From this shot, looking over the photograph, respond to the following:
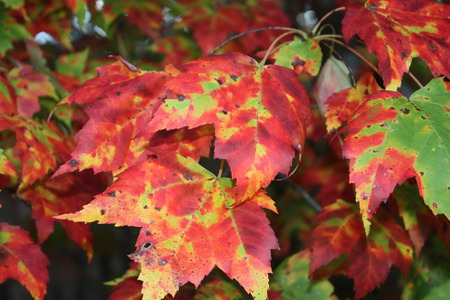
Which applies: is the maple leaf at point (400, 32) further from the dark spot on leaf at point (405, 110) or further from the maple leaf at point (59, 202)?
the maple leaf at point (59, 202)

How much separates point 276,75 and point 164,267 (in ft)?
1.40

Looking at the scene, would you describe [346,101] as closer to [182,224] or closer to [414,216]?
[414,216]

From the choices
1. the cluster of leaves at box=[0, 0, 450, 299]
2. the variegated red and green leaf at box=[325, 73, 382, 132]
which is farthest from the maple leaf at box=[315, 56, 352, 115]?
the variegated red and green leaf at box=[325, 73, 382, 132]

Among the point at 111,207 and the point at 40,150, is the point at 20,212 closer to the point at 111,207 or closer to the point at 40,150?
the point at 40,150

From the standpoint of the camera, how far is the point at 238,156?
2.70 feet

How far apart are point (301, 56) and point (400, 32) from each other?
21cm

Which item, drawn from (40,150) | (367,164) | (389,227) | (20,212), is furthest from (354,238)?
(20,212)

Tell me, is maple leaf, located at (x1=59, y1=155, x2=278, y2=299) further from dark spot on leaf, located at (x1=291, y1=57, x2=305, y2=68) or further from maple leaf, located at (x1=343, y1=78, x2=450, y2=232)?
dark spot on leaf, located at (x1=291, y1=57, x2=305, y2=68)

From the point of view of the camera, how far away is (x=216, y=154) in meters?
0.82

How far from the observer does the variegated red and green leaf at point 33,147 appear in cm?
110

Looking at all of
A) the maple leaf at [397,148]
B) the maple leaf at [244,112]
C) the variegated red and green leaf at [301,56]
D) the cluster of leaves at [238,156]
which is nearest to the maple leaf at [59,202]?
the cluster of leaves at [238,156]

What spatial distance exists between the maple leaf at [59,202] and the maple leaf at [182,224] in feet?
1.30

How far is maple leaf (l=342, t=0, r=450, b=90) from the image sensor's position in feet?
3.09

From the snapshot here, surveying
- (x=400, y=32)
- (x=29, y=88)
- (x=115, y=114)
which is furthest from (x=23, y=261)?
(x=400, y=32)
